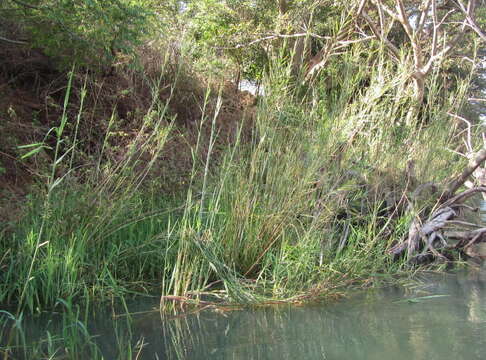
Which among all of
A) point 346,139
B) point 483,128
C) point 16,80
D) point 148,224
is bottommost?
point 148,224

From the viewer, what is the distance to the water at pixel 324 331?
2.13 metres

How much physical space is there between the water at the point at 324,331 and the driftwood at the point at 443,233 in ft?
2.81

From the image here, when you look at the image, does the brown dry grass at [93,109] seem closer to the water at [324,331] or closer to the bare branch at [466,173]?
the bare branch at [466,173]

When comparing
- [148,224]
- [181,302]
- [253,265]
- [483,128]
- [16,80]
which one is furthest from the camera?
[16,80]

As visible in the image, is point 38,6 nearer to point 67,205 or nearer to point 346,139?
point 67,205

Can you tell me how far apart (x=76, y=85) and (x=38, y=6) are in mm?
1978

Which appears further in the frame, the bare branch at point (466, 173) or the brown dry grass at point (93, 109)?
the brown dry grass at point (93, 109)

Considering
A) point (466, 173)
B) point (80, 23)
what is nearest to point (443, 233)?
point (466, 173)

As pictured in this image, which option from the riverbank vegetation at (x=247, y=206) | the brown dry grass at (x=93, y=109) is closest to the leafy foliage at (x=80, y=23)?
the riverbank vegetation at (x=247, y=206)

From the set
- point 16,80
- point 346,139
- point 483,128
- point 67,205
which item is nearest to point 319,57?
point 483,128

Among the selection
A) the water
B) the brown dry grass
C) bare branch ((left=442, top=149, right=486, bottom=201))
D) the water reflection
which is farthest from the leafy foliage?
bare branch ((left=442, top=149, right=486, bottom=201))

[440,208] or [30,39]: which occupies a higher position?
[30,39]

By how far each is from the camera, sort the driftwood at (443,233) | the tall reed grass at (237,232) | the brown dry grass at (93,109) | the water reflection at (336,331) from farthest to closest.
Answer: the brown dry grass at (93,109) → the driftwood at (443,233) → the tall reed grass at (237,232) → the water reflection at (336,331)

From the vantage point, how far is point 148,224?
3936 millimetres
